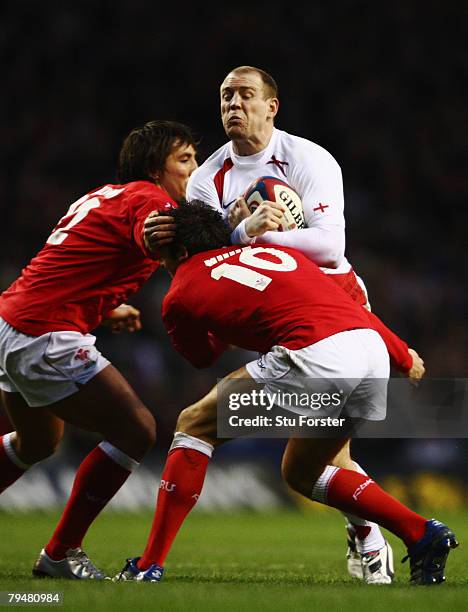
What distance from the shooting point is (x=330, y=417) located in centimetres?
424

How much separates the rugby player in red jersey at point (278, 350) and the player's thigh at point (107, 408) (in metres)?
0.37

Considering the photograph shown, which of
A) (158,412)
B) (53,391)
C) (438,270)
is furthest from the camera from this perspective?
(438,270)

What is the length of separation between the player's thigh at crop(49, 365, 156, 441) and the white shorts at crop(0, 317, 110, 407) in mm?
37

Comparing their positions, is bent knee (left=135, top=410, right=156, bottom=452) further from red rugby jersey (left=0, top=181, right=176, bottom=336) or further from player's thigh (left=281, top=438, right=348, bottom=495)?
player's thigh (left=281, top=438, right=348, bottom=495)

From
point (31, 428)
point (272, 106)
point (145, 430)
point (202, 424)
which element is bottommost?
point (31, 428)

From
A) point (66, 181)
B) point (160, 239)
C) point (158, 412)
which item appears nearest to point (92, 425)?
point (160, 239)

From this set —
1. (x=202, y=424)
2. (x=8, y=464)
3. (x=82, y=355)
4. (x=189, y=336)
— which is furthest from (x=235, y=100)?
(x=8, y=464)

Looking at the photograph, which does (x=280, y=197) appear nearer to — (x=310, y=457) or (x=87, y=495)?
(x=310, y=457)

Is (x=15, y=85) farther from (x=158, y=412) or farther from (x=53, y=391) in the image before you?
(x=53, y=391)

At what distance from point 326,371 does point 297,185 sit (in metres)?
1.14

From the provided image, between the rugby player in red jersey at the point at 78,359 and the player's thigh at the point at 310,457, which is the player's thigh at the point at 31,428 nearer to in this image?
the rugby player in red jersey at the point at 78,359

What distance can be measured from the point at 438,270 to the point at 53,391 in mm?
9503

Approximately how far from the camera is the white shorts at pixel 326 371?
408 centimetres

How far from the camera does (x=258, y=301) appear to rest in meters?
4.10
